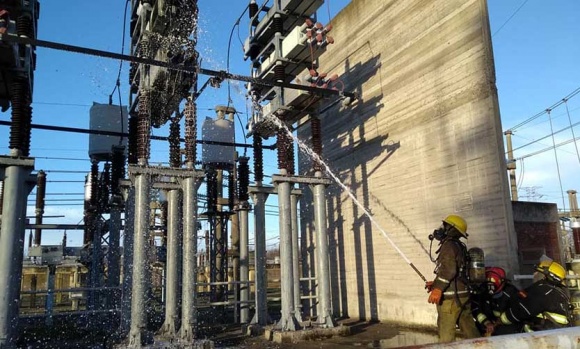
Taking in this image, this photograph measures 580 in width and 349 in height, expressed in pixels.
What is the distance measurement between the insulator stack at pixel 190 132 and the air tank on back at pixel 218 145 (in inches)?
234

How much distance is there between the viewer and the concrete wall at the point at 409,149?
9.73 meters

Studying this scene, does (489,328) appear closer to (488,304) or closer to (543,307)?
(488,304)

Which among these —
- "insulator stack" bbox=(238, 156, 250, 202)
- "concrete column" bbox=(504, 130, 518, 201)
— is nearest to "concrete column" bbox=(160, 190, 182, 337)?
"insulator stack" bbox=(238, 156, 250, 202)

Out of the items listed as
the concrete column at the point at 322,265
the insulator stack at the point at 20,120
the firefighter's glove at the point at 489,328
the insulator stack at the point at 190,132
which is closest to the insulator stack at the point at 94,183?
the insulator stack at the point at 190,132

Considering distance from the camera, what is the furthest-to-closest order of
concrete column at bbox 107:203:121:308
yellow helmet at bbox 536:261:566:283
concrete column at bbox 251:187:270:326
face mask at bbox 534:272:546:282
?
concrete column at bbox 107:203:121:308, concrete column at bbox 251:187:270:326, face mask at bbox 534:272:546:282, yellow helmet at bbox 536:261:566:283

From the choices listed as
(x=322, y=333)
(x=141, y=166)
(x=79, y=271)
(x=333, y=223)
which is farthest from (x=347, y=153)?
(x=79, y=271)

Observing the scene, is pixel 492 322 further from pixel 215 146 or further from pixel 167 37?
pixel 215 146

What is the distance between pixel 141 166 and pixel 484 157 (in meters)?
7.00

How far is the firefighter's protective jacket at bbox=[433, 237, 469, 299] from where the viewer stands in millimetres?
6273

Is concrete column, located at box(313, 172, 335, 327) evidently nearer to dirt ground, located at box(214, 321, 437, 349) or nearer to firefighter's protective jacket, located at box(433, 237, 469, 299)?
dirt ground, located at box(214, 321, 437, 349)

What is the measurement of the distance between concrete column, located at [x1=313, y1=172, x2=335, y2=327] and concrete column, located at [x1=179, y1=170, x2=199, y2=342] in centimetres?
287

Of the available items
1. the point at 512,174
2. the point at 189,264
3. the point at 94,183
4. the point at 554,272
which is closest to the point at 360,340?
the point at 189,264

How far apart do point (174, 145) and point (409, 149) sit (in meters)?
5.92

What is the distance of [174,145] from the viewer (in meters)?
9.98
